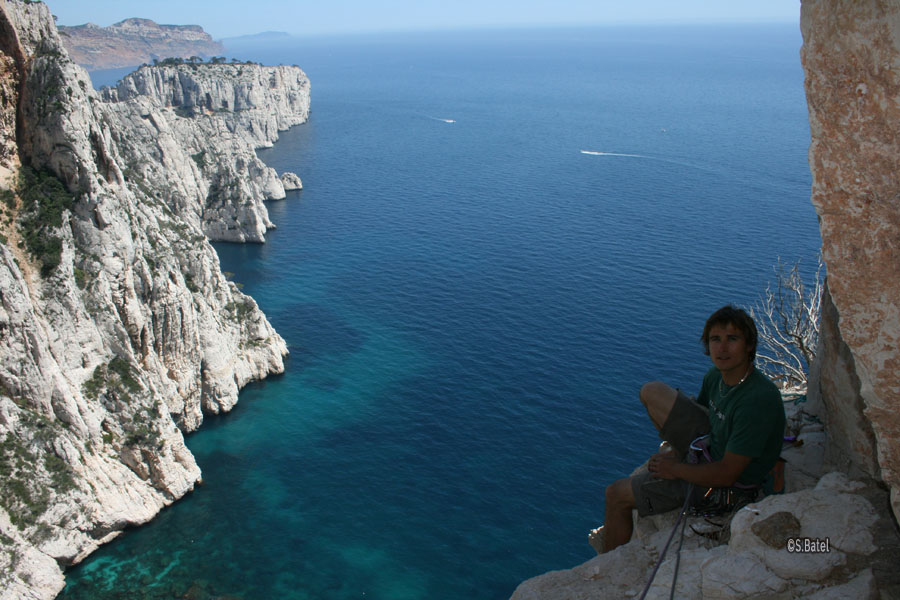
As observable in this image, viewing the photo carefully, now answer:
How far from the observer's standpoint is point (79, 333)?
133 ft

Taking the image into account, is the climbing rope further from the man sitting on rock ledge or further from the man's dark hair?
the man's dark hair

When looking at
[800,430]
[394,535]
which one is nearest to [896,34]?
[800,430]

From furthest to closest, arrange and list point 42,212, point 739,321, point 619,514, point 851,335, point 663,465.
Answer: point 42,212 < point 619,514 < point 663,465 < point 739,321 < point 851,335

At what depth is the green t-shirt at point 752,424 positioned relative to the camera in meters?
10.8

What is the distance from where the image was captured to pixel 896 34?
750 centimetres

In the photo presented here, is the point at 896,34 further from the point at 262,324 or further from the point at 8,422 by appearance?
the point at 262,324

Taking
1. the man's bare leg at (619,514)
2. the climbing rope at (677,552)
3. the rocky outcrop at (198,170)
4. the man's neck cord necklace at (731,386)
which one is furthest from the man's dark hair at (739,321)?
the rocky outcrop at (198,170)

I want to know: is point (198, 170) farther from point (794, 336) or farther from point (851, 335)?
point (851, 335)

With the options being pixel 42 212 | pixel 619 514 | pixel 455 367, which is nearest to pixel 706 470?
pixel 619 514

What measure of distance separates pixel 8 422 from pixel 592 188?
3738 inches

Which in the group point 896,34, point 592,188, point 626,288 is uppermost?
point 896,34

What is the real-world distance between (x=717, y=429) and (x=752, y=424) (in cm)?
91

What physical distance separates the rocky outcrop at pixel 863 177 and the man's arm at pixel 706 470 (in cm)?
242

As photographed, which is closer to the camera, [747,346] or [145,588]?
[747,346]
